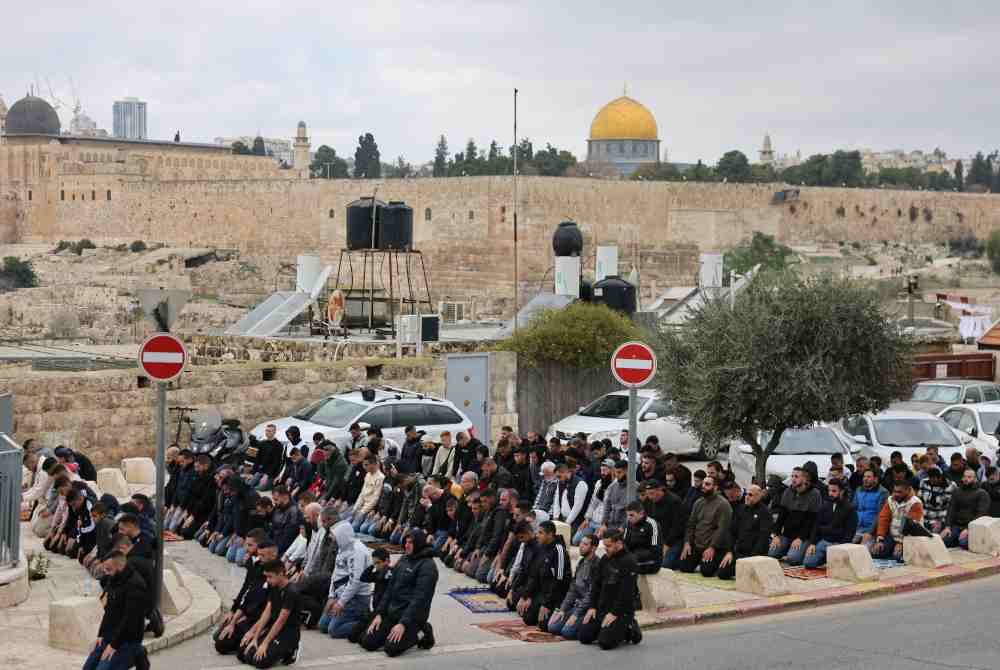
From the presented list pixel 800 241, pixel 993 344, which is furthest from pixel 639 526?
pixel 800 241

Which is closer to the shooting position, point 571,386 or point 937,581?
point 937,581

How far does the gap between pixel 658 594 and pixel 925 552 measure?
9.85 feet

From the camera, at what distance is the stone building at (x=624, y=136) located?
9231 centimetres

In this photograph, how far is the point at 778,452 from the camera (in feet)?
52.9

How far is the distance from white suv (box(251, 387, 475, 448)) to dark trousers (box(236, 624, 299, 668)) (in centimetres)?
695

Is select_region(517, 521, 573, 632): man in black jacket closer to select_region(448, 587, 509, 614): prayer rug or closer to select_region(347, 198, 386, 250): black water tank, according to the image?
select_region(448, 587, 509, 614): prayer rug

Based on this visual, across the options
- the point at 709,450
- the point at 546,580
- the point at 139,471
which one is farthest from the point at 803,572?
the point at 139,471

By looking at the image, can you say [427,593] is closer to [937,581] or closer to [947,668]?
[947,668]

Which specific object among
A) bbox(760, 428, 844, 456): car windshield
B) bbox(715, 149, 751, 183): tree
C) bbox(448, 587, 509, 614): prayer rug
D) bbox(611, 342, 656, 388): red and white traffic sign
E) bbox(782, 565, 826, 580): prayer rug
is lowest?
bbox(782, 565, 826, 580): prayer rug

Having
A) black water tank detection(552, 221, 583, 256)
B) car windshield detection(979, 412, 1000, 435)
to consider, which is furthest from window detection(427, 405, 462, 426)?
black water tank detection(552, 221, 583, 256)

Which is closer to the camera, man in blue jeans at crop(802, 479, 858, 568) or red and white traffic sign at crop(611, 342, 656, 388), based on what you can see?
red and white traffic sign at crop(611, 342, 656, 388)

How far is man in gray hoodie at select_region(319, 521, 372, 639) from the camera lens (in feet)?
31.8

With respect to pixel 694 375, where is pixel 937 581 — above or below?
below

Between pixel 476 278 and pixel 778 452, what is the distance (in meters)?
52.9
